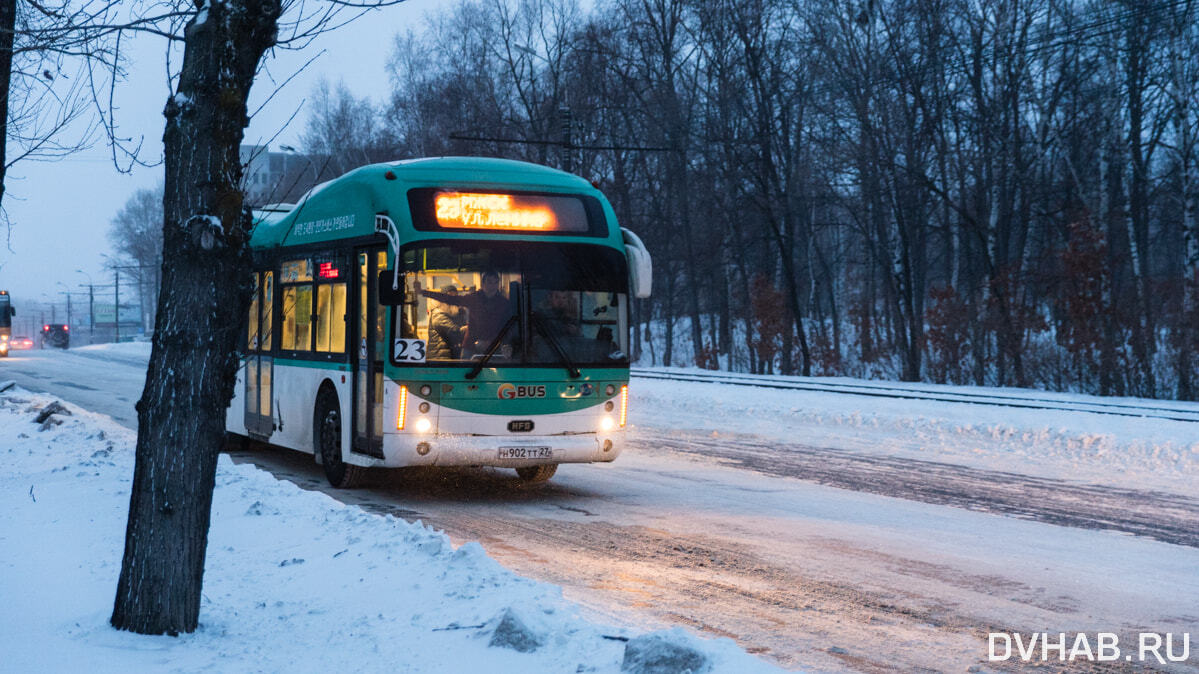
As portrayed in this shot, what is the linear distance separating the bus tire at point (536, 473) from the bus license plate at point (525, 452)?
1.37 meters

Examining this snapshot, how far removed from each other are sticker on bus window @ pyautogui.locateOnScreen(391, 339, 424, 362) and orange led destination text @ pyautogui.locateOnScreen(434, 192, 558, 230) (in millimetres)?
1132

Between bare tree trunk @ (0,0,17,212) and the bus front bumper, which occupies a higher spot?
bare tree trunk @ (0,0,17,212)

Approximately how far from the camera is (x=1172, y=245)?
1921 inches

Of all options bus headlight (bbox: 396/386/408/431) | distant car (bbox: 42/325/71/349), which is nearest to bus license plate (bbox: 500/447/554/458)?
bus headlight (bbox: 396/386/408/431)

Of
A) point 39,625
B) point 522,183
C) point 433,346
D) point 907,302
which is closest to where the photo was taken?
point 39,625

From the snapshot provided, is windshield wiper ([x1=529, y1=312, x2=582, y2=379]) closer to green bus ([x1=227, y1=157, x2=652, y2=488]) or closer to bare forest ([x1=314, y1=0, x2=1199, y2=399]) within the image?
green bus ([x1=227, y1=157, x2=652, y2=488])

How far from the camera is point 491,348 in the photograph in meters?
11.0

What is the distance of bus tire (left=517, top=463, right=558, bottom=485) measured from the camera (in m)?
12.8

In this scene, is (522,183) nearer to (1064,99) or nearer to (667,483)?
(667,483)

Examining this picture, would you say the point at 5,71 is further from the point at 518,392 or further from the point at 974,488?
the point at 974,488

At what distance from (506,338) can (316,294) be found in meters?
3.00

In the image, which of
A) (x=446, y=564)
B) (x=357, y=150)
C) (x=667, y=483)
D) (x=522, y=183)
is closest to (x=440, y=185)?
(x=522, y=183)

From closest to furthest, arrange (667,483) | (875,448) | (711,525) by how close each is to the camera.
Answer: (711,525) → (667,483) → (875,448)

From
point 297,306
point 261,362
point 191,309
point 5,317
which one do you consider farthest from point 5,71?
point 5,317
